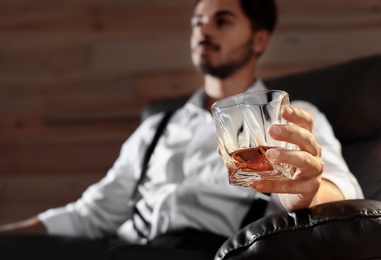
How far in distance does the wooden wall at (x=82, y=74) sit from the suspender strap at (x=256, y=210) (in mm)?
1202

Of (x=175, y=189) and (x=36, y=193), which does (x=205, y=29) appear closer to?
(x=175, y=189)

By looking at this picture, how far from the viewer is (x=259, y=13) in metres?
2.00

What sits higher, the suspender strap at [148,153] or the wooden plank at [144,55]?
the wooden plank at [144,55]

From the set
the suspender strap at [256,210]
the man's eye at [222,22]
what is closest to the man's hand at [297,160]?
the suspender strap at [256,210]

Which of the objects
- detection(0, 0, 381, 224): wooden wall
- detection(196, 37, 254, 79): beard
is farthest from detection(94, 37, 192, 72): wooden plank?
detection(196, 37, 254, 79): beard

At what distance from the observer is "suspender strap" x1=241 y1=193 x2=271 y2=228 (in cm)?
156

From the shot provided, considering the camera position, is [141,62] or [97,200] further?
[141,62]

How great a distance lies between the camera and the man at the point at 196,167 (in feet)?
5.38

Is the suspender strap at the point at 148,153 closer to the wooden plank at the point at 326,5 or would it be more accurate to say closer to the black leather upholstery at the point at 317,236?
the black leather upholstery at the point at 317,236

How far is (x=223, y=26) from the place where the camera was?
1949 mm

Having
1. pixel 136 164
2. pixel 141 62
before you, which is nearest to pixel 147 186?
pixel 136 164

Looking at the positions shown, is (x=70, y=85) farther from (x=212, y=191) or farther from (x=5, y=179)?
(x=212, y=191)

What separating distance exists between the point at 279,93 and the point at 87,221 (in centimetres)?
100

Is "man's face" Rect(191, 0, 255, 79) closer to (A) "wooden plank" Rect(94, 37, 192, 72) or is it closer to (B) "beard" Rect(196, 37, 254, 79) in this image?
(B) "beard" Rect(196, 37, 254, 79)
